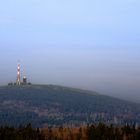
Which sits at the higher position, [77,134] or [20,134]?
[20,134]

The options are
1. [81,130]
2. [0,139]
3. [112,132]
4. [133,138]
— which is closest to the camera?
[0,139]

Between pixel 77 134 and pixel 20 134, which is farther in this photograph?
pixel 77 134

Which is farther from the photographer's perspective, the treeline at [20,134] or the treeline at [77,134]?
the treeline at [77,134]

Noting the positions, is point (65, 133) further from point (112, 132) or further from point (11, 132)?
point (11, 132)

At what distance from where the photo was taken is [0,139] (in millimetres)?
140875

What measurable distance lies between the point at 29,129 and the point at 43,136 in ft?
32.6

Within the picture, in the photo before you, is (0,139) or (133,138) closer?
(0,139)

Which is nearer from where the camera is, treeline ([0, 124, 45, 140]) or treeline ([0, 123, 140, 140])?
treeline ([0, 124, 45, 140])

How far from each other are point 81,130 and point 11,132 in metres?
43.2

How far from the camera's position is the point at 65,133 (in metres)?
190

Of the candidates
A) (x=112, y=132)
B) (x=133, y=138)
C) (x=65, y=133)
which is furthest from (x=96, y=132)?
(x=65, y=133)

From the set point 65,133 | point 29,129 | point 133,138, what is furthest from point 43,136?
A: point 133,138

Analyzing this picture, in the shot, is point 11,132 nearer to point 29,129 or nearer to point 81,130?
point 29,129

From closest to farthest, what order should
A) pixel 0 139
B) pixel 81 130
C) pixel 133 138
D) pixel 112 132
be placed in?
pixel 0 139 < pixel 133 138 < pixel 112 132 < pixel 81 130
